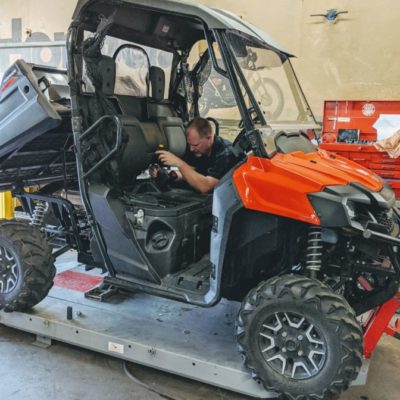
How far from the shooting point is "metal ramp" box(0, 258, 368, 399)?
2.57m

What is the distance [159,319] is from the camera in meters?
3.12

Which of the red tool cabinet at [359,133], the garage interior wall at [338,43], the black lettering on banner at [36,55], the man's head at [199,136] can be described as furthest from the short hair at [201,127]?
the black lettering on banner at [36,55]

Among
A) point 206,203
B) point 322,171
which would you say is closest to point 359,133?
point 206,203

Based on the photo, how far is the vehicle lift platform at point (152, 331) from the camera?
2570mm

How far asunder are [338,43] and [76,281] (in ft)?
17.0

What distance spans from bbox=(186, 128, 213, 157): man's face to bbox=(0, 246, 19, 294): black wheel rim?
54.1 inches

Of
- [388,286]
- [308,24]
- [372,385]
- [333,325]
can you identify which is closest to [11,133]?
[333,325]

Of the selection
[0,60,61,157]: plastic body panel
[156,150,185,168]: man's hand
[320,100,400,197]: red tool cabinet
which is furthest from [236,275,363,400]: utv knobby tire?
[320,100,400,197]: red tool cabinet

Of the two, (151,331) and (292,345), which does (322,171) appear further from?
(151,331)

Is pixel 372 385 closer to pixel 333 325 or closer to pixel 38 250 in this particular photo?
pixel 333 325

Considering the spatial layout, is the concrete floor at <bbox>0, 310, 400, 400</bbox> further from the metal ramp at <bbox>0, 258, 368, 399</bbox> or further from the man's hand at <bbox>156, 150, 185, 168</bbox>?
the man's hand at <bbox>156, 150, 185, 168</bbox>

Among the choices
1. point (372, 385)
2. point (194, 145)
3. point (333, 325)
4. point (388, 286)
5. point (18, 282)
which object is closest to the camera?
point (333, 325)

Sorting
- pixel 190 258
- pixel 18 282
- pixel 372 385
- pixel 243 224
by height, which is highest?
pixel 243 224

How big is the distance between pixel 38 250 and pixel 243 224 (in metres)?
1.39
